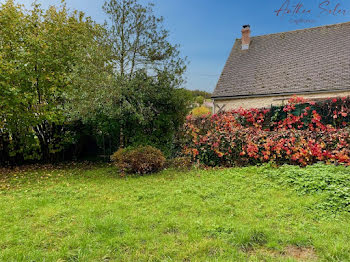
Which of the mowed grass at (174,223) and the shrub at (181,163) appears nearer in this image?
the mowed grass at (174,223)

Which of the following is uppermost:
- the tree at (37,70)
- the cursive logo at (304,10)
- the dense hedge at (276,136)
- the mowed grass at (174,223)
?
the cursive logo at (304,10)

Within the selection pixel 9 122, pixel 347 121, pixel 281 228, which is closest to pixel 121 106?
pixel 9 122

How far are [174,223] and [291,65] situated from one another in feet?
46.4

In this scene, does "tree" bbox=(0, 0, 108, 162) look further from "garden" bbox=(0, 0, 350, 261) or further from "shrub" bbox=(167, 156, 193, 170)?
"shrub" bbox=(167, 156, 193, 170)

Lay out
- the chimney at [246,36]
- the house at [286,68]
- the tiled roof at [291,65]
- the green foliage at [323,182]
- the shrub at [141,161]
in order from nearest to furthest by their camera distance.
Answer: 1. the green foliage at [323,182]
2. the shrub at [141,161]
3. the house at [286,68]
4. the tiled roof at [291,65]
5. the chimney at [246,36]

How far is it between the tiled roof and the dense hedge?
6.04 meters

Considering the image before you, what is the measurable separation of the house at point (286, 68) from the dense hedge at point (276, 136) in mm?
5605

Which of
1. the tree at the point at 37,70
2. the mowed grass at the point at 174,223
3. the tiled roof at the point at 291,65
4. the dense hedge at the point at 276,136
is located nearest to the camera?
the mowed grass at the point at 174,223

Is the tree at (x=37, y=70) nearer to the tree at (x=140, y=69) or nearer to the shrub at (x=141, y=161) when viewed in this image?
the tree at (x=140, y=69)

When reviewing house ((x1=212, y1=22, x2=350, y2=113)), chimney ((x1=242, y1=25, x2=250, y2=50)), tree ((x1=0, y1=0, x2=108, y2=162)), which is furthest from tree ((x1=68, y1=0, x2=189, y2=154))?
chimney ((x1=242, y1=25, x2=250, y2=50))

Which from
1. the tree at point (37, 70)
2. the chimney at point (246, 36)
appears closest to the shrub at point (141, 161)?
the tree at point (37, 70)

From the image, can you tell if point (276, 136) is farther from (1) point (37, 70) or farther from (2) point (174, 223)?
(1) point (37, 70)

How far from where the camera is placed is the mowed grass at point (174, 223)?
2.59 meters

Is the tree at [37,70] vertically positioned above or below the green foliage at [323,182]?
above
